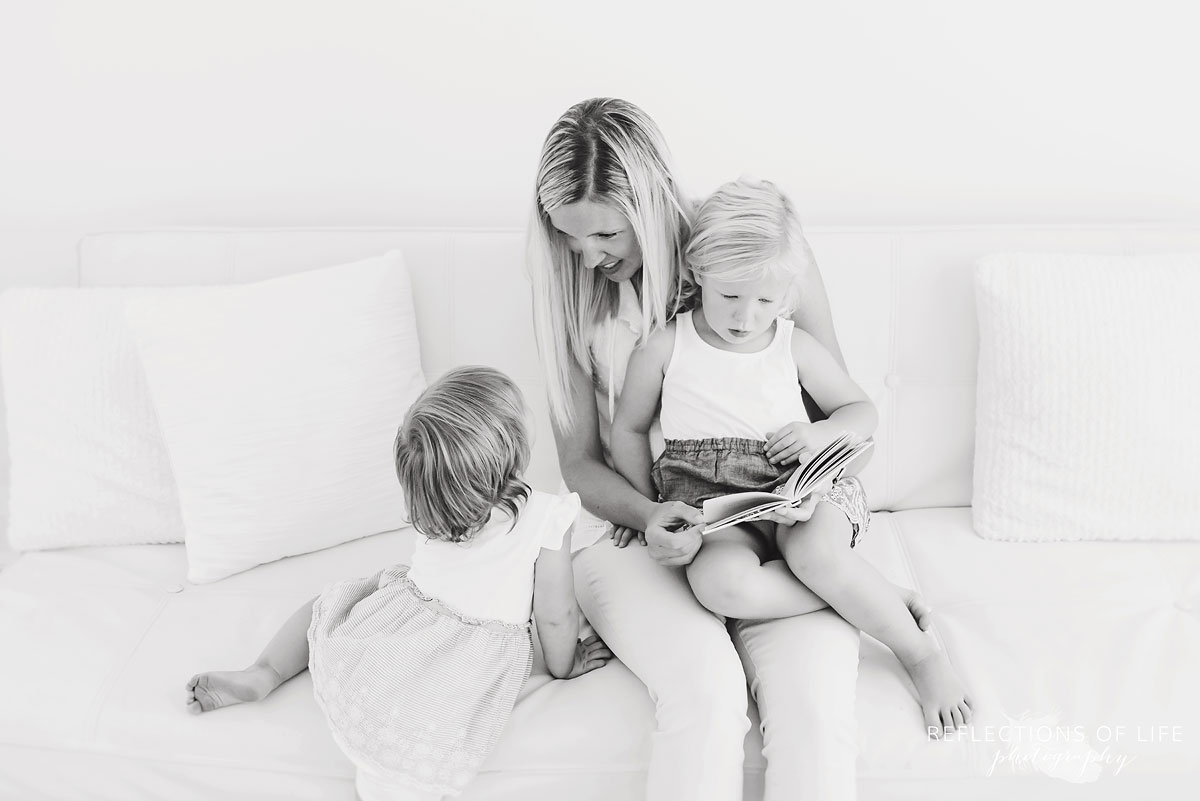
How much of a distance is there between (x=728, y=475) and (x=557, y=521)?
28 cm

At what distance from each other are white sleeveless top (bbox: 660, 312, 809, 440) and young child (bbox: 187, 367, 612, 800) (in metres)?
0.26

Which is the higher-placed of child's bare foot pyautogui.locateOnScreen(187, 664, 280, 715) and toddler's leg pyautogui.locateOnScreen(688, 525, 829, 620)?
toddler's leg pyautogui.locateOnScreen(688, 525, 829, 620)

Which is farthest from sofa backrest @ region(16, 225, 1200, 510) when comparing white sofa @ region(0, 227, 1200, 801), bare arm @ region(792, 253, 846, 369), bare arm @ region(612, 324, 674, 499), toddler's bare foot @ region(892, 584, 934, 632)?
toddler's bare foot @ region(892, 584, 934, 632)

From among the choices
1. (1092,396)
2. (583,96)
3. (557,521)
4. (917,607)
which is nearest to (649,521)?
(557,521)

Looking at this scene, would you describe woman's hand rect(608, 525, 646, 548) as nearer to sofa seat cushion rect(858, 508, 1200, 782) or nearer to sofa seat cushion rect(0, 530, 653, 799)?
sofa seat cushion rect(0, 530, 653, 799)

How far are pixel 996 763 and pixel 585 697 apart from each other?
0.52 meters

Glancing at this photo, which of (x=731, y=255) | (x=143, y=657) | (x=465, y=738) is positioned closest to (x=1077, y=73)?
(x=731, y=255)

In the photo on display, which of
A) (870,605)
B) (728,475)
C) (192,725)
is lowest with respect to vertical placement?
(192,725)

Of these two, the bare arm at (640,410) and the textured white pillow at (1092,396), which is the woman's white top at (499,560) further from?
the textured white pillow at (1092,396)

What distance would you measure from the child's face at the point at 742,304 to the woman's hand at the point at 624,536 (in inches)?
13.2

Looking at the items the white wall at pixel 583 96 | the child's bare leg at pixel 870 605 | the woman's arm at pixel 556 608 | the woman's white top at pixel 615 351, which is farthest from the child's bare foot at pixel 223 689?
the white wall at pixel 583 96

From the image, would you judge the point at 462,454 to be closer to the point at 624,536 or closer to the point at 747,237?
the point at 624,536

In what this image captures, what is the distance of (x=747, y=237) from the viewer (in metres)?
1.41

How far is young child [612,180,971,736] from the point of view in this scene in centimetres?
135
